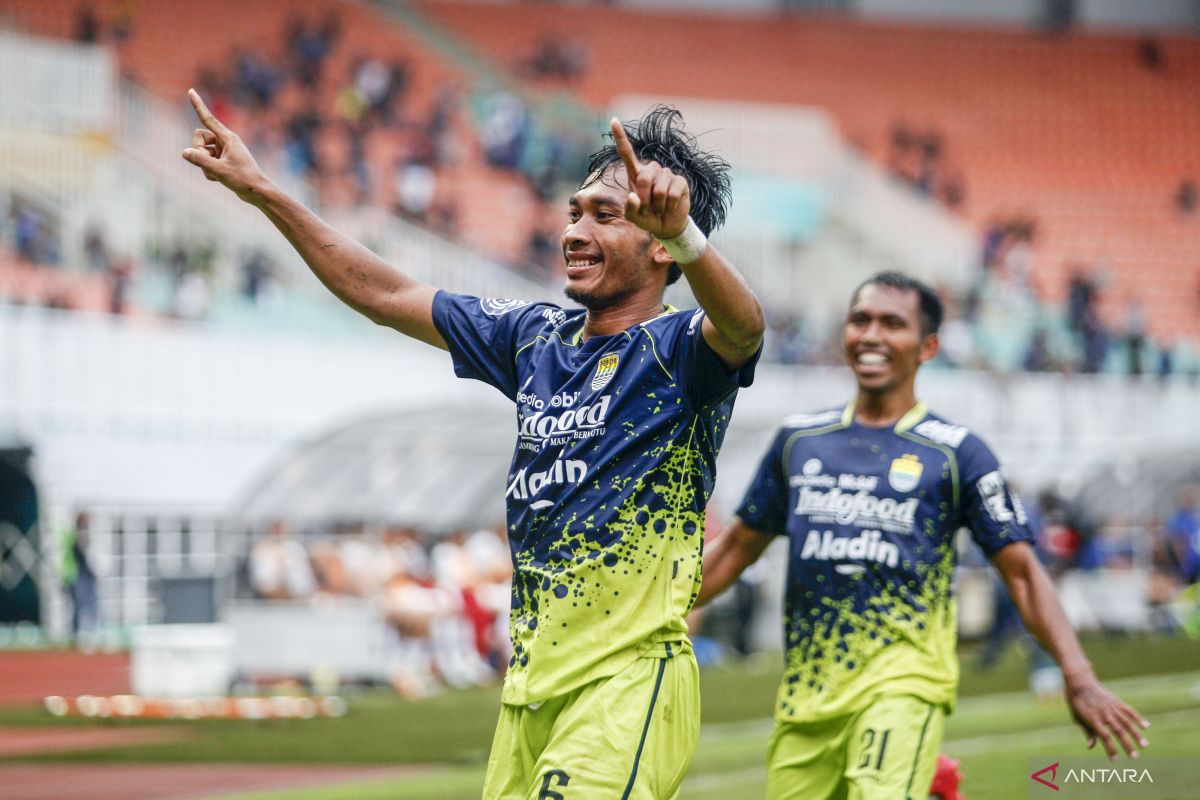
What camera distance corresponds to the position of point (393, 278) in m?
5.11

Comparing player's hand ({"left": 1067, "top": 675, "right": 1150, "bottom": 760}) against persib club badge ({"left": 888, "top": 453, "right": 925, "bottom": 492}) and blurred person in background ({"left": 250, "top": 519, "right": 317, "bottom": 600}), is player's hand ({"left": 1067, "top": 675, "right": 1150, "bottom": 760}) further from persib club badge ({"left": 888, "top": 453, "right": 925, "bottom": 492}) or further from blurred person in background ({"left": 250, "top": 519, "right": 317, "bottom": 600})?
blurred person in background ({"left": 250, "top": 519, "right": 317, "bottom": 600})

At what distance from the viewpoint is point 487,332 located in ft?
16.6

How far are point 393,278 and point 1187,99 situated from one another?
45.3 m

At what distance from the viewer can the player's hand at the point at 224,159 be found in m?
4.85

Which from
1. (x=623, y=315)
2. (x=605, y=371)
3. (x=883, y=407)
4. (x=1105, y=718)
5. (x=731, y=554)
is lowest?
(x=1105, y=718)

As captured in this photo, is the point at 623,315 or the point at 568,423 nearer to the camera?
the point at 568,423

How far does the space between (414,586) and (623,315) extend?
15.4 meters

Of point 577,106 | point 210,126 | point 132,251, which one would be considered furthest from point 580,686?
point 577,106

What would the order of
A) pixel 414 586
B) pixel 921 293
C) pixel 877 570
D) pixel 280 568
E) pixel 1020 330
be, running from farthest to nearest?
pixel 1020 330 < pixel 280 568 < pixel 414 586 < pixel 921 293 < pixel 877 570

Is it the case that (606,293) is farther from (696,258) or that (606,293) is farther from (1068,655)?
(1068,655)

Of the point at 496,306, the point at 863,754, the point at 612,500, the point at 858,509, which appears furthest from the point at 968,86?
the point at 612,500

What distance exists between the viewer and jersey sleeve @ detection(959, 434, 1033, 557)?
6.23 meters

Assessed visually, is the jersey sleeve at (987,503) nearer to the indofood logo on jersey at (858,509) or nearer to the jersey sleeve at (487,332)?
the indofood logo on jersey at (858,509)

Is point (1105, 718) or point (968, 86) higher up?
point (968, 86)
